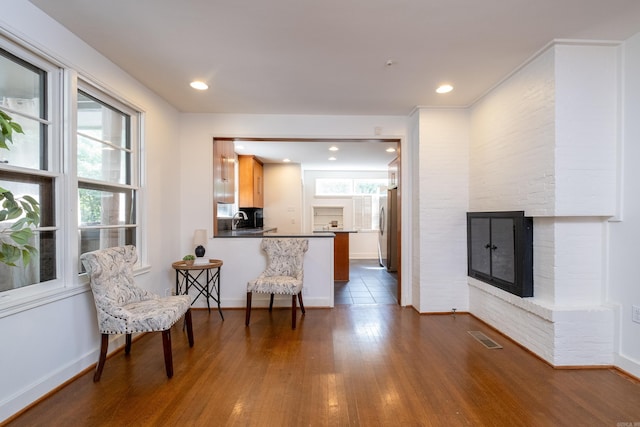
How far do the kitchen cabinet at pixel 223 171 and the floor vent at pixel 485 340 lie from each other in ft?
11.1

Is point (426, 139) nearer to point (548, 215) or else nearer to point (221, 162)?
point (548, 215)

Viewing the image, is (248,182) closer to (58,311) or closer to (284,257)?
(284,257)

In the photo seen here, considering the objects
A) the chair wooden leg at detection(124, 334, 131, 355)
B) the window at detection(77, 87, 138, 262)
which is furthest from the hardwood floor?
the window at detection(77, 87, 138, 262)

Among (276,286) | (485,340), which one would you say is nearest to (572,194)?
(485,340)

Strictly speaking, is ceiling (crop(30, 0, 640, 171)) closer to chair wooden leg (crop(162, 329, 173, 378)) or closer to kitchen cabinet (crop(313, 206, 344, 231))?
chair wooden leg (crop(162, 329, 173, 378))

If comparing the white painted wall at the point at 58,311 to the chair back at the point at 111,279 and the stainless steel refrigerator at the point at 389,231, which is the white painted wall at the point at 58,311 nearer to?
the chair back at the point at 111,279

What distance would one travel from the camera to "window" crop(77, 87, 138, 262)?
2.35 meters

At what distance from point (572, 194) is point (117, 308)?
11.4 feet

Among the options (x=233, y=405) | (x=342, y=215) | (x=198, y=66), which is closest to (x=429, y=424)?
(x=233, y=405)

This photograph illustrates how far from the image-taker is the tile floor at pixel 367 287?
4094 mm

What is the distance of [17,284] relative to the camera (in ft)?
6.06

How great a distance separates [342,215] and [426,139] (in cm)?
462

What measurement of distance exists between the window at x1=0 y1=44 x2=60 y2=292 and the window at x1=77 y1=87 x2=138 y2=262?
0.25 m

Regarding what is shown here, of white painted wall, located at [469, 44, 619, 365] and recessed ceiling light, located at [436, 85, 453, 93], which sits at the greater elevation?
recessed ceiling light, located at [436, 85, 453, 93]
